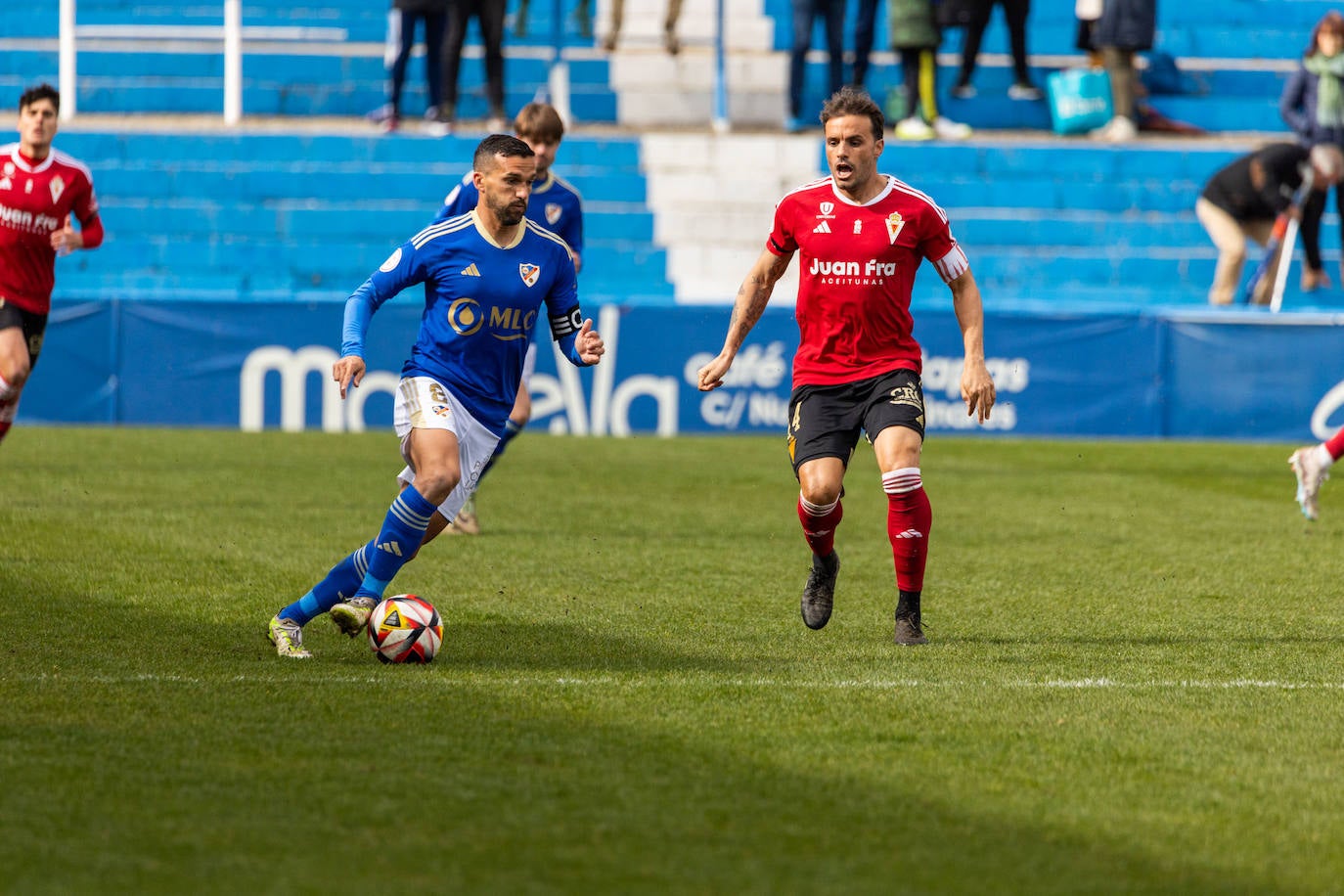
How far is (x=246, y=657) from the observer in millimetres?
6344

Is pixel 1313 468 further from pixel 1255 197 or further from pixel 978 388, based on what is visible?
pixel 1255 197

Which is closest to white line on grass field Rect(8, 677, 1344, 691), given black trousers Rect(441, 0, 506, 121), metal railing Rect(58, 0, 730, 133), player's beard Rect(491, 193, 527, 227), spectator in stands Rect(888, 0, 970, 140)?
player's beard Rect(491, 193, 527, 227)

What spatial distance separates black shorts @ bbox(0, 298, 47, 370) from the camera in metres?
10.7

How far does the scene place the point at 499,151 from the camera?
648 centimetres

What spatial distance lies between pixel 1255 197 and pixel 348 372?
1494 cm

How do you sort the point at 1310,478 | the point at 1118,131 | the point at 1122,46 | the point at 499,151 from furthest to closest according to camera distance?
the point at 1118,131 < the point at 1122,46 < the point at 1310,478 < the point at 499,151

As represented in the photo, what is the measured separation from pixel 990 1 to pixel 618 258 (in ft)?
17.2

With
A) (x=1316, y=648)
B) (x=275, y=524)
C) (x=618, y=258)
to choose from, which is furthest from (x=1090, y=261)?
(x=1316, y=648)

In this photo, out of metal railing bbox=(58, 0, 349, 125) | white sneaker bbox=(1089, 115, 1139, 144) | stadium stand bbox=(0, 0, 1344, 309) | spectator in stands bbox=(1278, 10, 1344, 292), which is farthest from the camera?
white sneaker bbox=(1089, 115, 1139, 144)

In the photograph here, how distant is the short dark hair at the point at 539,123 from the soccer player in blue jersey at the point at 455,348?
2381 millimetres

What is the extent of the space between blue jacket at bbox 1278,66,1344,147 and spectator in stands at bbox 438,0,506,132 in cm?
809

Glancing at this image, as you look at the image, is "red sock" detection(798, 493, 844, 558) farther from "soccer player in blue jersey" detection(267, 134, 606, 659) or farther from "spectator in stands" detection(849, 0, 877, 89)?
"spectator in stands" detection(849, 0, 877, 89)

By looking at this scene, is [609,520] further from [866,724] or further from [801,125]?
[801,125]

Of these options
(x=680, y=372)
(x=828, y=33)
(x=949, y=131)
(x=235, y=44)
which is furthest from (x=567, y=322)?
(x=949, y=131)
